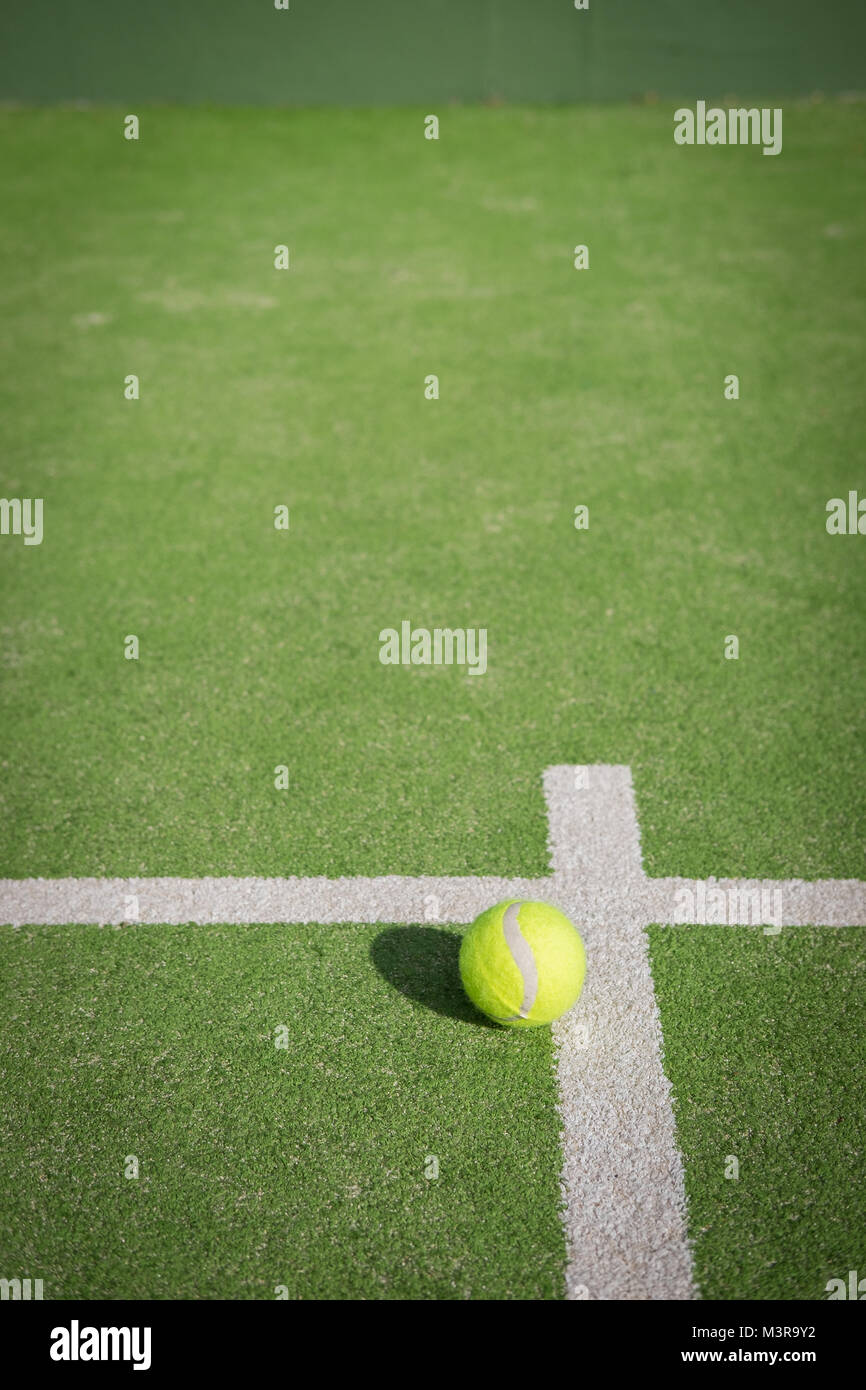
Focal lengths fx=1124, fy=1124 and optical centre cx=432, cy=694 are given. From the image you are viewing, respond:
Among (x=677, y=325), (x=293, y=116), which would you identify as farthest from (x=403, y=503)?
(x=293, y=116)

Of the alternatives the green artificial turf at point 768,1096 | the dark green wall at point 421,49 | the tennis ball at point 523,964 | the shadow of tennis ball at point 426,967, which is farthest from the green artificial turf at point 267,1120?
the dark green wall at point 421,49

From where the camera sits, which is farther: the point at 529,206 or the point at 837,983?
the point at 529,206

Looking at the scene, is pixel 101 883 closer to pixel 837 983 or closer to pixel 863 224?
pixel 837 983

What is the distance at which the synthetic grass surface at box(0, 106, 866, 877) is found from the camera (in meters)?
4.45

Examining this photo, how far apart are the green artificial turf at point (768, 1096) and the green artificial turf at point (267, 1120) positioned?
1.41 feet

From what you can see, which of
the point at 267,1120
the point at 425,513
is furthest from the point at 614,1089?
the point at 425,513

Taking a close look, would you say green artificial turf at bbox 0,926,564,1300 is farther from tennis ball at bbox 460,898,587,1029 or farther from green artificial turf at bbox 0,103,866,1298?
tennis ball at bbox 460,898,587,1029

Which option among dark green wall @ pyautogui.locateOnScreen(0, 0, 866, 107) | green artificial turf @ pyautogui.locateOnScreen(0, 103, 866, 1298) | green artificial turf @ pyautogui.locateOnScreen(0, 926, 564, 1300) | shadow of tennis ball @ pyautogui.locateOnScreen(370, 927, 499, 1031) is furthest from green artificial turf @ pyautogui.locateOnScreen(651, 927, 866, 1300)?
dark green wall @ pyautogui.locateOnScreen(0, 0, 866, 107)

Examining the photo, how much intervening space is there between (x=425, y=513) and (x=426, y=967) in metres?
3.39

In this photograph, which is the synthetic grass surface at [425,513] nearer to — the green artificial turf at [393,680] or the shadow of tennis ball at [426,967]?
the green artificial turf at [393,680]

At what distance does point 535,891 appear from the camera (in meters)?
3.99

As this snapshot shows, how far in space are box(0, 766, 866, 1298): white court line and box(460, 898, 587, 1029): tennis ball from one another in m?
→ 0.25
